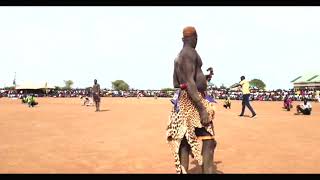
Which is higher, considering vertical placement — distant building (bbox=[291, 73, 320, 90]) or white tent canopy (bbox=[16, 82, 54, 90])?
distant building (bbox=[291, 73, 320, 90])

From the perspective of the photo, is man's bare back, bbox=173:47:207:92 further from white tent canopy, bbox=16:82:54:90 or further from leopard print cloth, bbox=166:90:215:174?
white tent canopy, bbox=16:82:54:90

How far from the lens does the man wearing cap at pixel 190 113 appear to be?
484 cm

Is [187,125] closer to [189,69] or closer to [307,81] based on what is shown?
[189,69]

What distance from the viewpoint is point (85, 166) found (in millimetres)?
6758

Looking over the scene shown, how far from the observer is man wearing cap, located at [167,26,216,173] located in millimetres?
4840

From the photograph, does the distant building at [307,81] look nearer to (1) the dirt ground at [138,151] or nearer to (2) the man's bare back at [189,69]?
(1) the dirt ground at [138,151]

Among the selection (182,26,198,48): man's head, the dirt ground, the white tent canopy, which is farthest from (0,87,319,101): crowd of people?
(182,26,198,48): man's head

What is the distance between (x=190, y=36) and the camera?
5.00 metres

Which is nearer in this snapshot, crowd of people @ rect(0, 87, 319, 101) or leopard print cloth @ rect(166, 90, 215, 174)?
leopard print cloth @ rect(166, 90, 215, 174)

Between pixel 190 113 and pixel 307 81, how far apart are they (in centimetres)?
7907

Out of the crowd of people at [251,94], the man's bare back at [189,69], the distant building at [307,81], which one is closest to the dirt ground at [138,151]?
the man's bare back at [189,69]

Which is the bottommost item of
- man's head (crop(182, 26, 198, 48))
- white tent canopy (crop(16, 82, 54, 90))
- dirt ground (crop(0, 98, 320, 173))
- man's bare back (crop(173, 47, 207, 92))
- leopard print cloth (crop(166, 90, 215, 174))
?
dirt ground (crop(0, 98, 320, 173))
